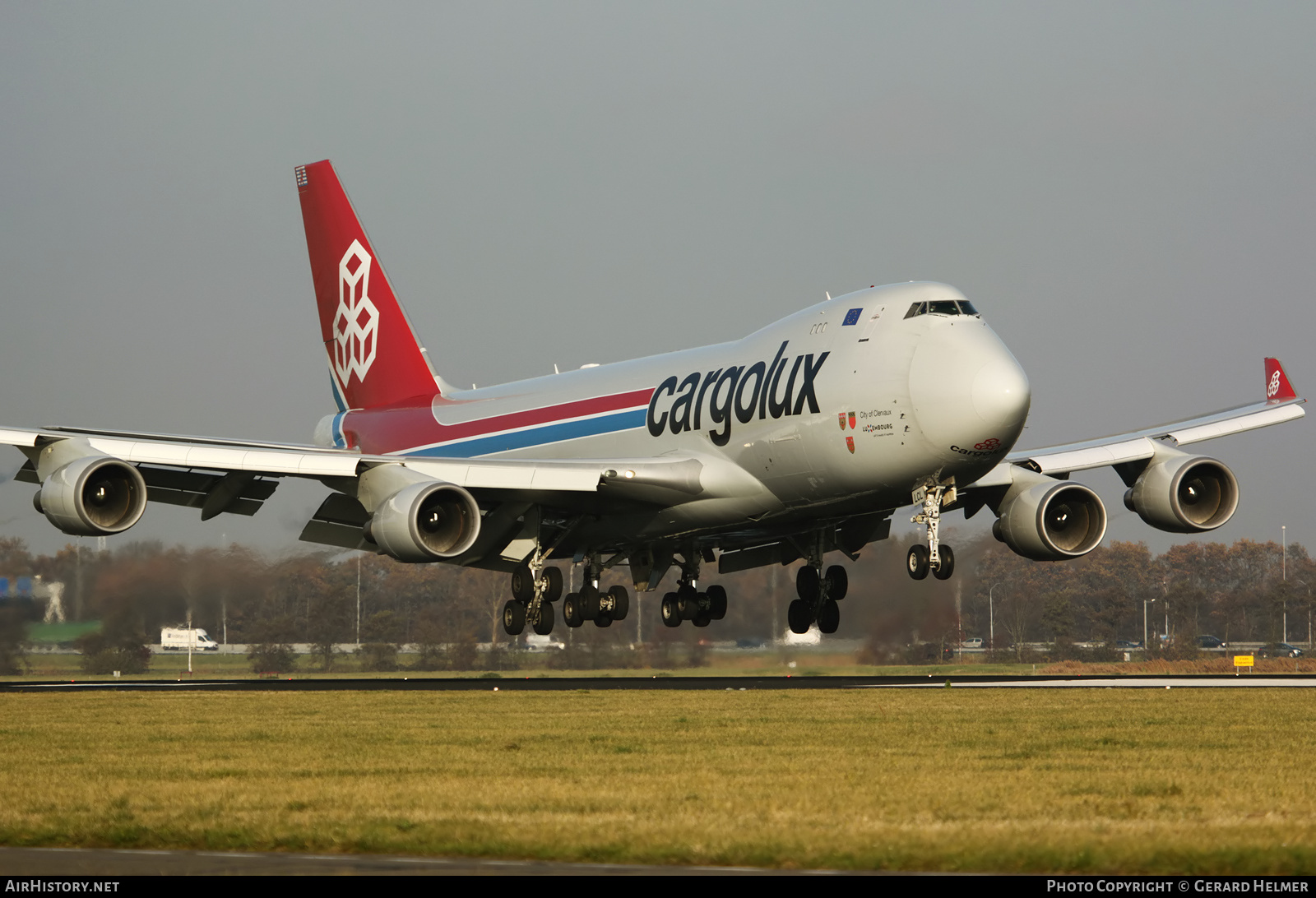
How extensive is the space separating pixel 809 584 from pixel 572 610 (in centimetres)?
648

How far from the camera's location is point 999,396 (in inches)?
1255

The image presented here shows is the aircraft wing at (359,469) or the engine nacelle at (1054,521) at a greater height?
the aircraft wing at (359,469)

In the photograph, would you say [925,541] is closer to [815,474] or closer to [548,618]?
[815,474]

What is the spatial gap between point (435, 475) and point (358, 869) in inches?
1063

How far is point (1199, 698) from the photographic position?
34.4 meters

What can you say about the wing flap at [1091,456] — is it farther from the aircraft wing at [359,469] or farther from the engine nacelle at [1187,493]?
the aircraft wing at [359,469]

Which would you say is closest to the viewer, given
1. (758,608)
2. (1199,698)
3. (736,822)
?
(736,822)

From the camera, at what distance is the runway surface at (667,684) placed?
4175cm

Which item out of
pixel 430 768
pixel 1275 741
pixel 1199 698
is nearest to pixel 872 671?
pixel 1199 698

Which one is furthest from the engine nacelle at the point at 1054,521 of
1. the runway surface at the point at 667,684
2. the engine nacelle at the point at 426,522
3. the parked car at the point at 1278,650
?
the parked car at the point at 1278,650

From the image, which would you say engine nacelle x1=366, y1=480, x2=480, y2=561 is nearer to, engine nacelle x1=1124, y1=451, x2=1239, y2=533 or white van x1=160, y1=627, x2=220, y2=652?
engine nacelle x1=1124, y1=451, x2=1239, y2=533

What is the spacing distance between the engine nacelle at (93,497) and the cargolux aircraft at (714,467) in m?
0.05

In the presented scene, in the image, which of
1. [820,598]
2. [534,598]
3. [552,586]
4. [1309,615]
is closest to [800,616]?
[820,598]

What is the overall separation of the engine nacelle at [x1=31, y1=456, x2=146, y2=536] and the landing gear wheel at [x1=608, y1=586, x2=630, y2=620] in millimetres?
12790
